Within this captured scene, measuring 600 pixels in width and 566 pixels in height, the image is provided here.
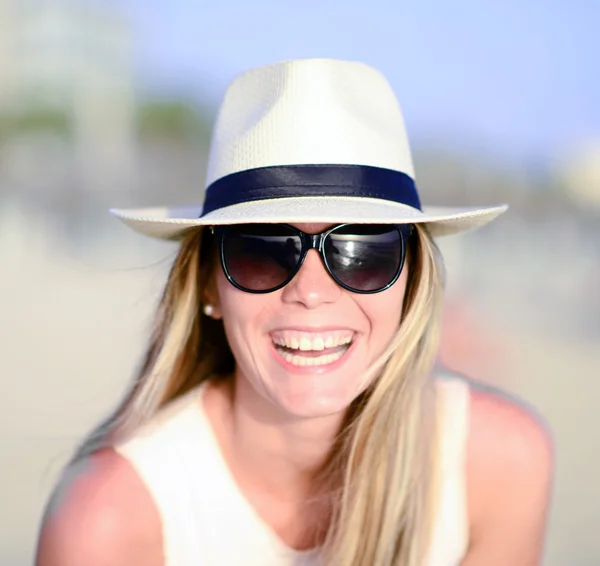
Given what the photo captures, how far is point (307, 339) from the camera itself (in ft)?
6.84

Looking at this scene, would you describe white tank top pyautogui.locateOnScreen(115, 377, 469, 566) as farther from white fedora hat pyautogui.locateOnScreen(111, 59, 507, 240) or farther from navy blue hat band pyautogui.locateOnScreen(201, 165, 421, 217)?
navy blue hat band pyautogui.locateOnScreen(201, 165, 421, 217)

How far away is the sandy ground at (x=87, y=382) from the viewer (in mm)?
4059

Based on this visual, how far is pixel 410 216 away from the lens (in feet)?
6.46

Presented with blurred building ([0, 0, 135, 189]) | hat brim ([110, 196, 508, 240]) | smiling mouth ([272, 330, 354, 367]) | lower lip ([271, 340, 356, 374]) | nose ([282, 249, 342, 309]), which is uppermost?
blurred building ([0, 0, 135, 189])

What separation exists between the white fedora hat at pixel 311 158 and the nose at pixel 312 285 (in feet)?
0.58

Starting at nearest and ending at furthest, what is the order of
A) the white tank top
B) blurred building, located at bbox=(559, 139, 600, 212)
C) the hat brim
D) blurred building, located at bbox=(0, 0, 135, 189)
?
the hat brim
the white tank top
blurred building, located at bbox=(559, 139, 600, 212)
blurred building, located at bbox=(0, 0, 135, 189)

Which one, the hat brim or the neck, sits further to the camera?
the neck

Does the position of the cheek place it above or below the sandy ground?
above

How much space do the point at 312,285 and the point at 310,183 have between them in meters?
0.29

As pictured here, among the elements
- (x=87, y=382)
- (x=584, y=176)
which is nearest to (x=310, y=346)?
(x=87, y=382)

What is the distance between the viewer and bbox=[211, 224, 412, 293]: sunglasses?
1.99 metres

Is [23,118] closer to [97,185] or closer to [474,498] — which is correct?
[97,185]

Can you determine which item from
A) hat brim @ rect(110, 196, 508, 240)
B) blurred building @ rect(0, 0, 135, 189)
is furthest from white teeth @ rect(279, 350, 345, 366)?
blurred building @ rect(0, 0, 135, 189)

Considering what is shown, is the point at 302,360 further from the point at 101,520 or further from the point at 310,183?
the point at 101,520
